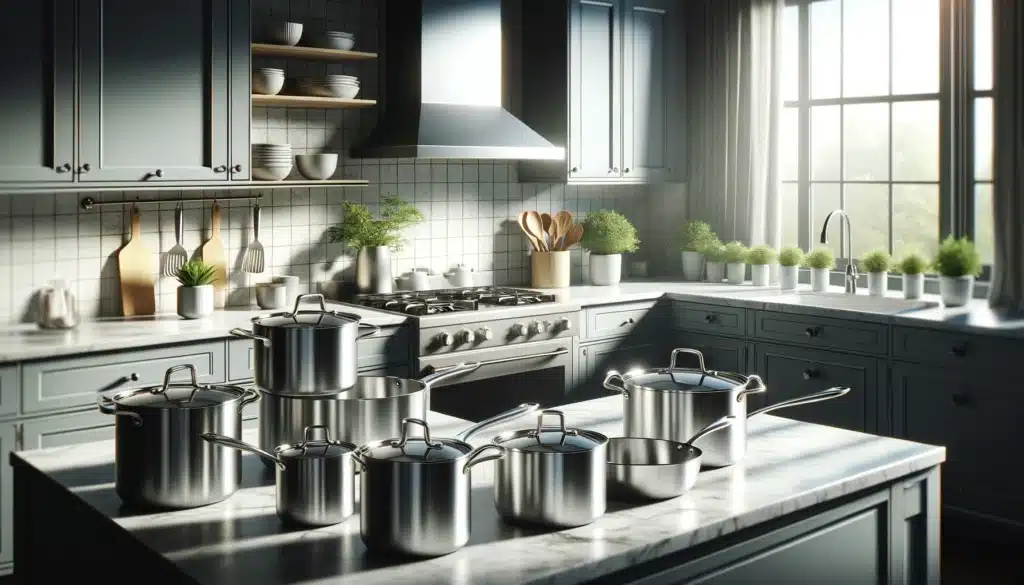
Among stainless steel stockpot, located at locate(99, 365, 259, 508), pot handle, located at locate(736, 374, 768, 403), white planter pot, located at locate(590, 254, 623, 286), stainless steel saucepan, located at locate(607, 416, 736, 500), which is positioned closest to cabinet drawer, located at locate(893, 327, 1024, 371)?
white planter pot, located at locate(590, 254, 623, 286)

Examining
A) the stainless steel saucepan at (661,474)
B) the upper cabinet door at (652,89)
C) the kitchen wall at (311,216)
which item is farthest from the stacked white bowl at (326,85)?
the stainless steel saucepan at (661,474)

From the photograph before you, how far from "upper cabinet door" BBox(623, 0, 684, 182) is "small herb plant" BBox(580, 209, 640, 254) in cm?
25

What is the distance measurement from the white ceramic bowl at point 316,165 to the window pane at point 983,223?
2909mm

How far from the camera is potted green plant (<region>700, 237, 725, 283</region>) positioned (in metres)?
5.70

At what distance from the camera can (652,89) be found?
574cm

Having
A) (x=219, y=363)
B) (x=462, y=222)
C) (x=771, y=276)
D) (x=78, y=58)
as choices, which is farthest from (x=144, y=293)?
(x=771, y=276)

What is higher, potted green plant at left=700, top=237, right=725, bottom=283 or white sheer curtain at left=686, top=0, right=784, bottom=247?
white sheer curtain at left=686, top=0, right=784, bottom=247

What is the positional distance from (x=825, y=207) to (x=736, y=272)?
59 cm

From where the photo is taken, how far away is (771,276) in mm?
5609

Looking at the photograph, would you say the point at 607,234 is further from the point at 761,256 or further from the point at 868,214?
the point at 868,214

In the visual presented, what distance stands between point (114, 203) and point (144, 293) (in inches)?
15.4

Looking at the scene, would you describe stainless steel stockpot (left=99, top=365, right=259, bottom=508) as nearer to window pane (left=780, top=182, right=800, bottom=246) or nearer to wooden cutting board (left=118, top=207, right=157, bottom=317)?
wooden cutting board (left=118, top=207, right=157, bottom=317)

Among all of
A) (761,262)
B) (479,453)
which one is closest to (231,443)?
(479,453)

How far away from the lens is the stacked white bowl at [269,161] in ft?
14.6
